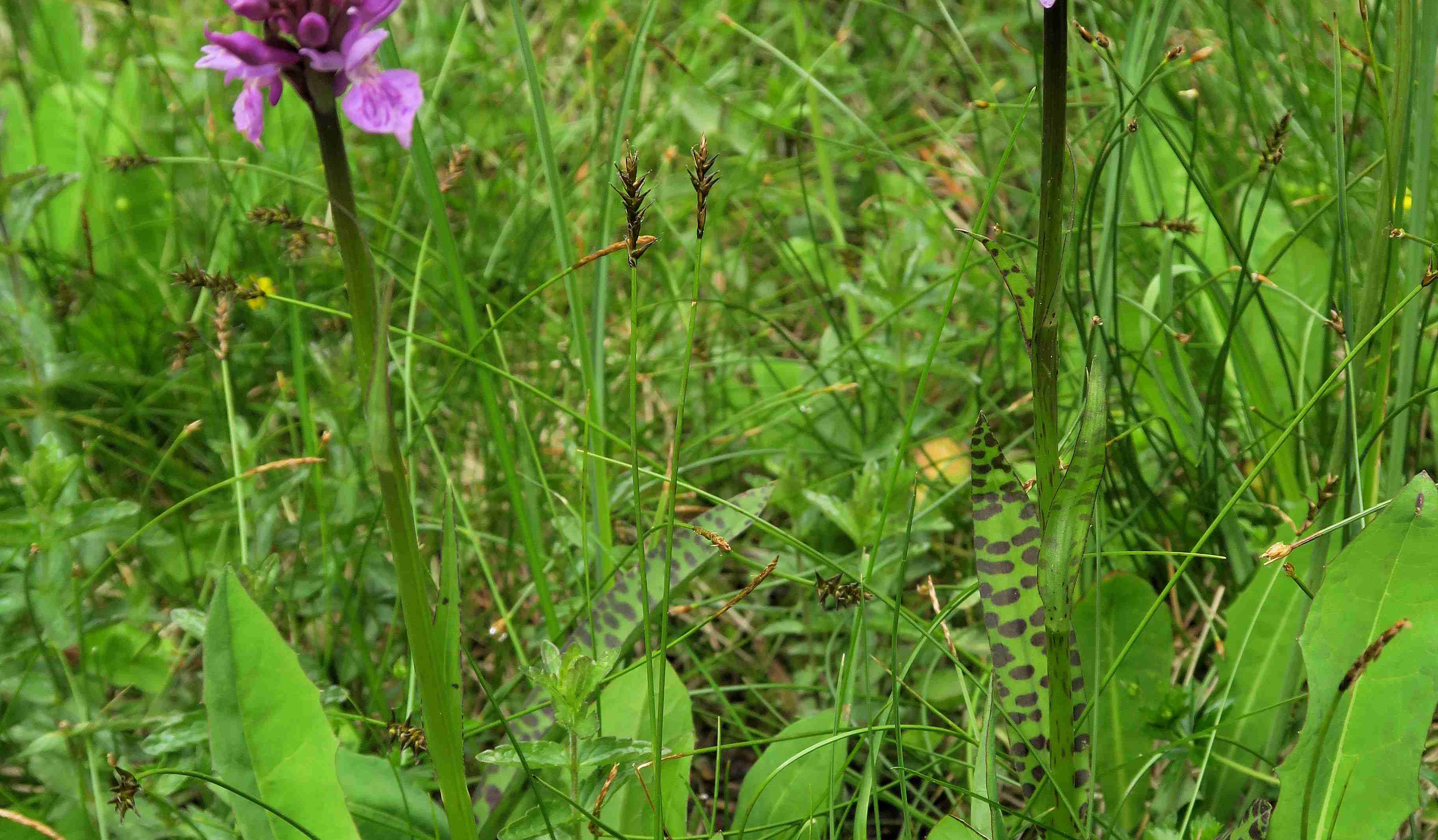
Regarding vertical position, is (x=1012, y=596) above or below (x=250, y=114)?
below

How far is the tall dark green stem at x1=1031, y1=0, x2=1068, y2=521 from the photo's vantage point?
2.84 feet

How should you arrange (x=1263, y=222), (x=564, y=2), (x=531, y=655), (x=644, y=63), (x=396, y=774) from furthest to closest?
(x=564, y=2) → (x=644, y=63) → (x=1263, y=222) → (x=531, y=655) → (x=396, y=774)

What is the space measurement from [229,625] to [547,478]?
2.68 ft

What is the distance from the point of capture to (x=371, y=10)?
0.81 metres

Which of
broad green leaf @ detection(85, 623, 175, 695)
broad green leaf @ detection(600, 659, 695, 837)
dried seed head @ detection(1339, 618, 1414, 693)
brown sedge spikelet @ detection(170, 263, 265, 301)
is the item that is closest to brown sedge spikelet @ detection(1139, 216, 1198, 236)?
dried seed head @ detection(1339, 618, 1414, 693)

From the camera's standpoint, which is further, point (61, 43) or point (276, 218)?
point (61, 43)

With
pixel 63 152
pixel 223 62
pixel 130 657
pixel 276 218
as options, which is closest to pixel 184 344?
pixel 276 218

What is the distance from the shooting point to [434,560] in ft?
6.04

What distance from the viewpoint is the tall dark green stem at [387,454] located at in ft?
2.68

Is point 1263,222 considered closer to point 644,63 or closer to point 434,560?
point 644,63

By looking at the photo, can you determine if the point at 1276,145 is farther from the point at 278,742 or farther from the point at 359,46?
the point at 278,742

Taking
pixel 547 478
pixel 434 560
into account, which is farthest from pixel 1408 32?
pixel 434 560

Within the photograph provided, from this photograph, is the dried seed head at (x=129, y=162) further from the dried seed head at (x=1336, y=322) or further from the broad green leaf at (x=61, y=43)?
the dried seed head at (x=1336, y=322)

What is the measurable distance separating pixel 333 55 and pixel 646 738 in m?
0.81
